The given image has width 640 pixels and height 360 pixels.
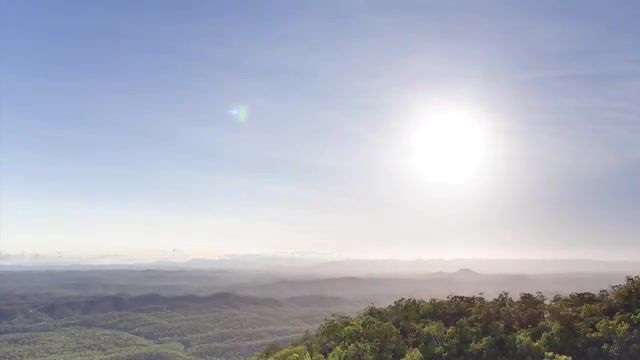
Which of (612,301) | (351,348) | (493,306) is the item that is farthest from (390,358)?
(612,301)

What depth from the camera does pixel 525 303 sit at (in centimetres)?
2816

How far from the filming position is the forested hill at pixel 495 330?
22.7 metres

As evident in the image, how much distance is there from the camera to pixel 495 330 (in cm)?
2489

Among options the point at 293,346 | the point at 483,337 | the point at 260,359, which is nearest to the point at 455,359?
the point at 483,337

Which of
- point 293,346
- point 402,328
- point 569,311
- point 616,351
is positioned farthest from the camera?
point 293,346

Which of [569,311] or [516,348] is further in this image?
[569,311]

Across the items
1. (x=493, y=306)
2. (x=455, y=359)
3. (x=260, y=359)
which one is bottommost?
(x=260, y=359)

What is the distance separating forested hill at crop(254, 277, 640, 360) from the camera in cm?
2272

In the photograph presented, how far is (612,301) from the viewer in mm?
25672

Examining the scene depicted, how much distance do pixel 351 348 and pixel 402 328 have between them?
3439 mm

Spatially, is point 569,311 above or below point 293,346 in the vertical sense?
above

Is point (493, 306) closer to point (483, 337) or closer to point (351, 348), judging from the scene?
point (483, 337)

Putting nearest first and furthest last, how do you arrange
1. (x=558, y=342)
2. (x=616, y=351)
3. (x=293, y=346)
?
(x=616, y=351) → (x=558, y=342) → (x=293, y=346)

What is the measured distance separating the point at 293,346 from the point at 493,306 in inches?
448
